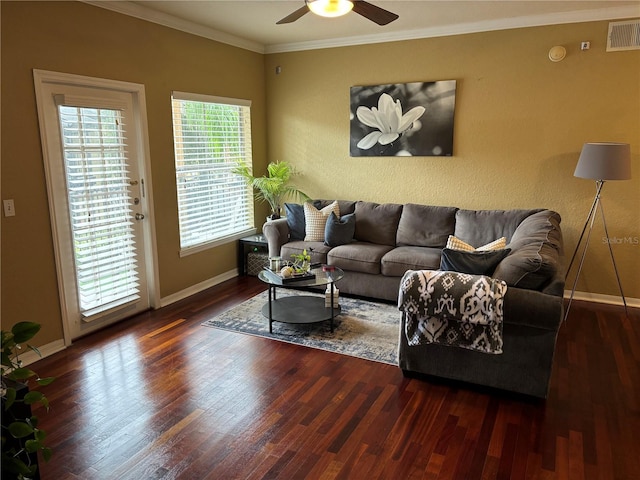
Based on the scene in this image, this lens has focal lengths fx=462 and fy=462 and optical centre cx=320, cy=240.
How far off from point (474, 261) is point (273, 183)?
3.07m

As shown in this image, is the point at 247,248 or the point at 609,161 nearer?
the point at 609,161

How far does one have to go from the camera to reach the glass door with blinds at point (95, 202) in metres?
3.46

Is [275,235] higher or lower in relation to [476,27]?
lower

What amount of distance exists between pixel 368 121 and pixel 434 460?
12.7 feet

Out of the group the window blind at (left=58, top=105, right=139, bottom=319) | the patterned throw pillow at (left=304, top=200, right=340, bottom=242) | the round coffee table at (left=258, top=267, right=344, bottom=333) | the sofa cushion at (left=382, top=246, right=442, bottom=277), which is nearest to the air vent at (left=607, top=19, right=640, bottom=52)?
the sofa cushion at (left=382, top=246, right=442, bottom=277)

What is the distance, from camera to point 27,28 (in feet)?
10.3

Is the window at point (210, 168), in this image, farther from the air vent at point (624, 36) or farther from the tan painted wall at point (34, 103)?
the air vent at point (624, 36)

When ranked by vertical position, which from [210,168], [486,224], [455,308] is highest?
[210,168]

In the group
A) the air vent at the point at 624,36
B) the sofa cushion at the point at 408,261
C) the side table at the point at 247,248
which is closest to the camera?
the air vent at the point at 624,36

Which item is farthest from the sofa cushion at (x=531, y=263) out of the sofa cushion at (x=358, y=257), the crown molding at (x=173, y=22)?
the crown molding at (x=173, y=22)

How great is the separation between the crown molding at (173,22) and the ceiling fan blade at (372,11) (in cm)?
217

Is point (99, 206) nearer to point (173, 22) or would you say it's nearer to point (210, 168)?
point (210, 168)

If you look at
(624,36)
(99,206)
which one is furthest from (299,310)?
(624,36)

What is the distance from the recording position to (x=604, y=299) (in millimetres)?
4562
